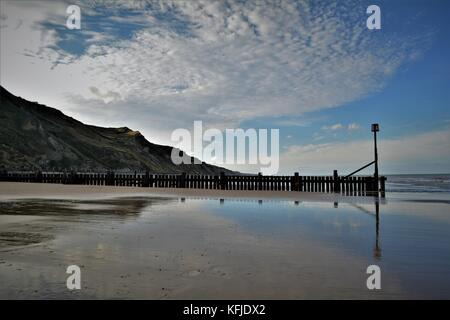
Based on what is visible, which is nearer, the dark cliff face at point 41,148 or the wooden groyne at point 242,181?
the wooden groyne at point 242,181

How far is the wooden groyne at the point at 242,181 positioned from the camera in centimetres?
2617

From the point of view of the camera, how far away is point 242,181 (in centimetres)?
2809

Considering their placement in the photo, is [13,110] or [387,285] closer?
[387,285]

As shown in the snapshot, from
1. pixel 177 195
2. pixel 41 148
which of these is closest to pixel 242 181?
pixel 177 195

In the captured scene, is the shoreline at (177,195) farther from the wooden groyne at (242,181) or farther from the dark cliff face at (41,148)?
the dark cliff face at (41,148)

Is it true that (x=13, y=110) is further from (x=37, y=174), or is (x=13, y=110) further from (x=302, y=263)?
(x=302, y=263)

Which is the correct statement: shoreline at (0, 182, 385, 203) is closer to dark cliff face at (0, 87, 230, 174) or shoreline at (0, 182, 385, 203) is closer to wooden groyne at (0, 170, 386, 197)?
wooden groyne at (0, 170, 386, 197)

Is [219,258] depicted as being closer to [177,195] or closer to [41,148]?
[177,195]

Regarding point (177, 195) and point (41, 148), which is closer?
point (177, 195)

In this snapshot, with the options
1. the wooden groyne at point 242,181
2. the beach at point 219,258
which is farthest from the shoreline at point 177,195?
the beach at point 219,258

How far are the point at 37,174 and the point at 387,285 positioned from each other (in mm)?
37853

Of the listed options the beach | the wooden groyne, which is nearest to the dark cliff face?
the wooden groyne
